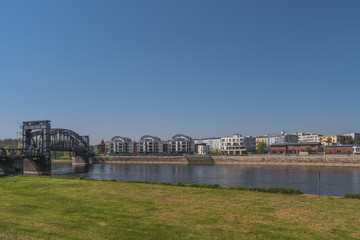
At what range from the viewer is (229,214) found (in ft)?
62.2

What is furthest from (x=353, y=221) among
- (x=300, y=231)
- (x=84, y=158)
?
(x=84, y=158)

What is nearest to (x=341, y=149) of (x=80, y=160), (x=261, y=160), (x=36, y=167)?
(x=261, y=160)

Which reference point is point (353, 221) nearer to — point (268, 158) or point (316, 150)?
point (268, 158)

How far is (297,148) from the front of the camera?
14062cm

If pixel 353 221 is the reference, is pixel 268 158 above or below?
below

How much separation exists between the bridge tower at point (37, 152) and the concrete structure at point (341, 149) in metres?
124

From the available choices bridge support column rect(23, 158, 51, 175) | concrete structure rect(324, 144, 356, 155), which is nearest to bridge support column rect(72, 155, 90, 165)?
bridge support column rect(23, 158, 51, 175)

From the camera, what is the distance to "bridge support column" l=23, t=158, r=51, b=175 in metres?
81.3

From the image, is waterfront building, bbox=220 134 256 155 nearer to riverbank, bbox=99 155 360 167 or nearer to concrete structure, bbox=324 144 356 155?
riverbank, bbox=99 155 360 167

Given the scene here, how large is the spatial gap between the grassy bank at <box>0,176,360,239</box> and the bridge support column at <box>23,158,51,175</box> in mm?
60948

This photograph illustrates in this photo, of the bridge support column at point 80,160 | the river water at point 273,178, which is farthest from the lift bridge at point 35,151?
the bridge support column at point 80,160

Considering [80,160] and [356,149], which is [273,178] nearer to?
[356,149]

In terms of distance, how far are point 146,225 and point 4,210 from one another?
12057mm

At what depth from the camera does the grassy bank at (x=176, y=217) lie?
14656mm
